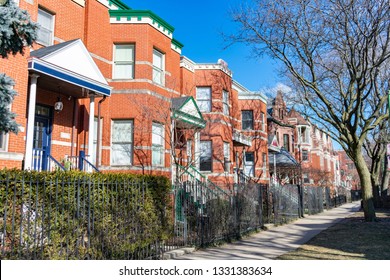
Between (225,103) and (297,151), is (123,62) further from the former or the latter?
(297,151)

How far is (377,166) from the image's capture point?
2872 centimetres

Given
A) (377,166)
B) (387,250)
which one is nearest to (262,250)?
(387,250)

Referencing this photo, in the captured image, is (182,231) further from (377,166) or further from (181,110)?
(377,166)

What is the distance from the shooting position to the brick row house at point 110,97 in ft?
35.5

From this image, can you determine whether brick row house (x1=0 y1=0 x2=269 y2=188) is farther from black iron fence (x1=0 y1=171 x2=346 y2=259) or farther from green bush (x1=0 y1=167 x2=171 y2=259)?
green bush (x1=0 y1=167 x2=171 y2=259)

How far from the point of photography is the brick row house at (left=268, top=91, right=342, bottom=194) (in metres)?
34.3

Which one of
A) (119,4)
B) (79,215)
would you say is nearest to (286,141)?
(119,4)

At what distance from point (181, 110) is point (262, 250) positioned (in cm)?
757

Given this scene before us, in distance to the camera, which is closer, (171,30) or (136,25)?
(136,25)

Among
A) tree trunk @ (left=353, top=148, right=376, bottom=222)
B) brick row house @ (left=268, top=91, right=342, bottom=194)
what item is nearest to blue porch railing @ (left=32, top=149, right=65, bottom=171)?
tree trunk @ (left=353, top=148, right=376, bottom=222)

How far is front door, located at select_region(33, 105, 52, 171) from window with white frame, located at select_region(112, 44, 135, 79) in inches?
161

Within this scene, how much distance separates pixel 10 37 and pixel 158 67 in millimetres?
10984

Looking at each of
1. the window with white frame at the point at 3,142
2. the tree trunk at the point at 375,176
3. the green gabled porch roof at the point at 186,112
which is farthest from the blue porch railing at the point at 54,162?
the tree trunk at the point at 375,176

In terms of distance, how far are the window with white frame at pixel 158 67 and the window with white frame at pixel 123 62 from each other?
111cm
